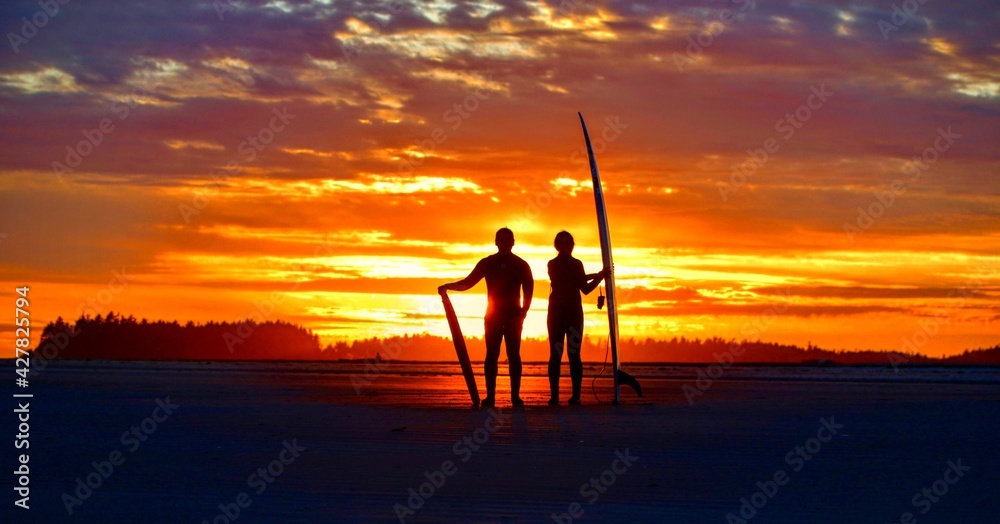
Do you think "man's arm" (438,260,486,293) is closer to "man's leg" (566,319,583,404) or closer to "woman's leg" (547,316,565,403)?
"woman's leg" (547,316,565,403)

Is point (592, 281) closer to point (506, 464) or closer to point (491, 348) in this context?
point (491, 348)

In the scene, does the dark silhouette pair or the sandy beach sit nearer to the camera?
the sandy beach

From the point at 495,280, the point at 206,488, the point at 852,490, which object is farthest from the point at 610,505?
the point at 495,280

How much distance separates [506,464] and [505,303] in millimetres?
6251

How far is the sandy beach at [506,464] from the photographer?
5.48 metres

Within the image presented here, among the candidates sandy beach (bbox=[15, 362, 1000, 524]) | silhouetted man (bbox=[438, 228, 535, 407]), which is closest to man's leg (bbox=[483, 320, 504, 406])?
silhouetted man (bbox=[438, 228, 535, 407])

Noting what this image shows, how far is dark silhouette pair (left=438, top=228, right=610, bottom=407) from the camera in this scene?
13.3 metres

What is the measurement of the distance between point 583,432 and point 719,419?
7.23ft

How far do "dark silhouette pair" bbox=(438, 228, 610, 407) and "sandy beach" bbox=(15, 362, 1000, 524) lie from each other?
101 centimetres

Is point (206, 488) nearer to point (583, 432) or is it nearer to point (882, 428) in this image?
point (583, 432)

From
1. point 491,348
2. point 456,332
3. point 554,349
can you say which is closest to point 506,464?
point 491,348

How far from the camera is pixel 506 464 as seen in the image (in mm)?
7145

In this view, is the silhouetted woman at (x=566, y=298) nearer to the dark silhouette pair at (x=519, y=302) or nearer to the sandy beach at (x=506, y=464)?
the dark silhouette pair at (x=519, y=302)

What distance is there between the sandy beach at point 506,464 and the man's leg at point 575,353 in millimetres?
1411
